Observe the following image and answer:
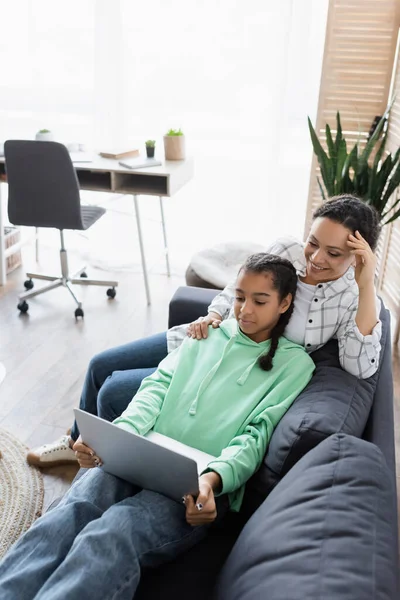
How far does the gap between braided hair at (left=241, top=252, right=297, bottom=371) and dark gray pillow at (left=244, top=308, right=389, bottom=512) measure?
130 mm

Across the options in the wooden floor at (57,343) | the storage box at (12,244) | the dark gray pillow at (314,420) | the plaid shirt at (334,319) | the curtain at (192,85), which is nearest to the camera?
the dark gray pillow at (314,420)

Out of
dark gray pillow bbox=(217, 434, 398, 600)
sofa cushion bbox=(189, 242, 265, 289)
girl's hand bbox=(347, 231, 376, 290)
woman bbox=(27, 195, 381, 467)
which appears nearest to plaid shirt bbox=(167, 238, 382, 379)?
woman bbox=(27, 195, 381, 467)

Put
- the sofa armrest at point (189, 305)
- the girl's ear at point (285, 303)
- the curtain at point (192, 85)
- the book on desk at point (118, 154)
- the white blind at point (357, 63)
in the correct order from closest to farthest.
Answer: the girl's ear at point (285, 303)
the sofa armrest at point (189, 305)
the white blind at point (357, 63)
the book on desk at point (118, 154)
the curtain at point (192, 85)

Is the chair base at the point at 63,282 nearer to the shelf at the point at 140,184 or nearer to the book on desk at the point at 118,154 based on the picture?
the shelf at the point at 140,184

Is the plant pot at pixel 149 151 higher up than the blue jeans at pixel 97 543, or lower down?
higher up

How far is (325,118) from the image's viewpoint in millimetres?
3371

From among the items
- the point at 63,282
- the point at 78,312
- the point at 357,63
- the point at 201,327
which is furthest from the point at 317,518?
the point at 357,63

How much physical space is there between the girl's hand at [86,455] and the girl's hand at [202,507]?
26cm

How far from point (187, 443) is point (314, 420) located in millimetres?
335

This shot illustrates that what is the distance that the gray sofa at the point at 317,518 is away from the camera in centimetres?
95

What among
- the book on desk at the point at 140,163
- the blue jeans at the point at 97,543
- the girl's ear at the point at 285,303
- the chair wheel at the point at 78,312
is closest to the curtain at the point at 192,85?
the book on desk at the point at 140,163

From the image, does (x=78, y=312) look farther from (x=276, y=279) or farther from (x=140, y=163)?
(x=276, y=279)

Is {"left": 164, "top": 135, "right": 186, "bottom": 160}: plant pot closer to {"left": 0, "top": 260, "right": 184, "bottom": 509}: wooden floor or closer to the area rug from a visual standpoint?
{"left": 0, "top": 260, "right": 184, "bottom": 509}: wooden floor

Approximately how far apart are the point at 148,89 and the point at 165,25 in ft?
A: 1.36
